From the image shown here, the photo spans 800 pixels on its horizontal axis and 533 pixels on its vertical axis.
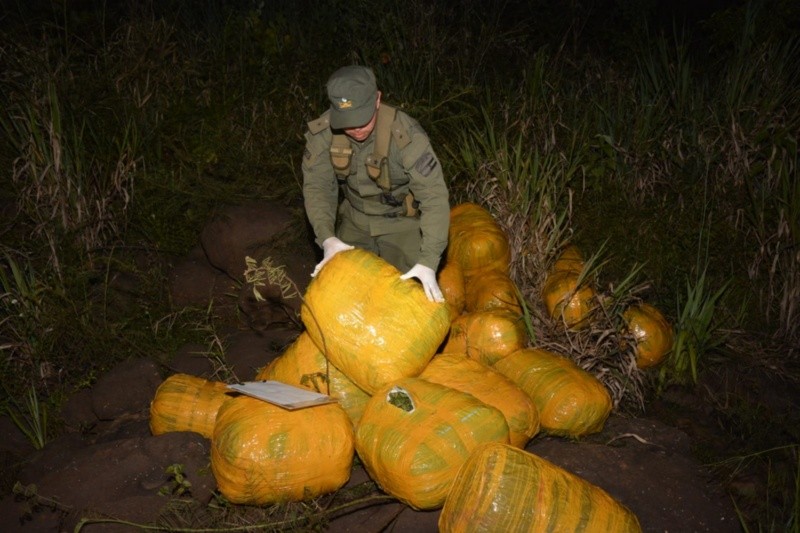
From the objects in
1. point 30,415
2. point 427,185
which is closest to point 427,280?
point 427,185

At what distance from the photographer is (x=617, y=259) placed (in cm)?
460

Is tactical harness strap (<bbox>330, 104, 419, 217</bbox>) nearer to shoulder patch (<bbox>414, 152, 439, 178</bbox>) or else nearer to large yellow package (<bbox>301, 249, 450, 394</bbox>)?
shoulder patch (<bbox>414, 152, 439, 178</bbox>)

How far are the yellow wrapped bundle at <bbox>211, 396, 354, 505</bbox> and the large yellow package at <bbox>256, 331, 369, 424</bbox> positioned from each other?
25 cm

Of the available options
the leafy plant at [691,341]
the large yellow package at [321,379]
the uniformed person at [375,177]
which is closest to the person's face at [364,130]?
the uniformed person at [375,177]

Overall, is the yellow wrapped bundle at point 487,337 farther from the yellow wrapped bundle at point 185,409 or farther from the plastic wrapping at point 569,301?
the yellow wrapped bundle at point 185,409

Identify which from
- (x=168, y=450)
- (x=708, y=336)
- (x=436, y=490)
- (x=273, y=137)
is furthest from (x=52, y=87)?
(x=708, y=336)

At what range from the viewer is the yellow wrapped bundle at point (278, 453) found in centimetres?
273

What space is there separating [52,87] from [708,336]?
4502mm

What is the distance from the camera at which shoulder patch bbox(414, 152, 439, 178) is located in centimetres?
329

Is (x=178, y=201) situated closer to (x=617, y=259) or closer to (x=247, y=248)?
(x=247, y=248)

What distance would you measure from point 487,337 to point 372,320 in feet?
3.16

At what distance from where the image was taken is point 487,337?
3.65m

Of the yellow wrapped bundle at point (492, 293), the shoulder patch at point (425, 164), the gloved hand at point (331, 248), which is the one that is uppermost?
the shoulder patch at point (425, 164)

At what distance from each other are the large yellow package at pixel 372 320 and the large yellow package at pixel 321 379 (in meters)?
0.15
